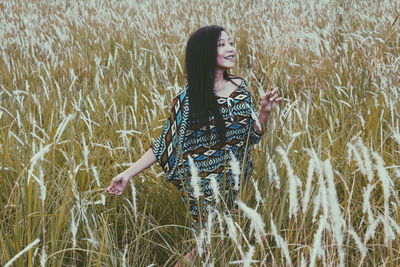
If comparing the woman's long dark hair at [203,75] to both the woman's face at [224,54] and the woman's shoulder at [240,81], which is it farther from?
the woman's shoulder at [240,81]

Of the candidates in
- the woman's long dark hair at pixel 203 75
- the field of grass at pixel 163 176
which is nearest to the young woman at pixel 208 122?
the woman's long dark hair at pixel 203 75

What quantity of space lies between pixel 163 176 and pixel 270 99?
723 mm

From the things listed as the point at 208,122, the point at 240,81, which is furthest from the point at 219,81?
the point at 208,122

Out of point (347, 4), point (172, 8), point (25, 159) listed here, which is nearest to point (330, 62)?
point (25, 159)

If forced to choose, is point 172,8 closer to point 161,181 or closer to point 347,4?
point 347,4

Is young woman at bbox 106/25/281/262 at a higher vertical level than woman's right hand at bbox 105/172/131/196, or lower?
higher

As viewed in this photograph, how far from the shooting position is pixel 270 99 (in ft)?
5.94

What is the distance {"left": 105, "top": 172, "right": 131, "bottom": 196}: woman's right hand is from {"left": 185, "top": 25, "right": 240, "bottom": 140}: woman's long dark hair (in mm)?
366

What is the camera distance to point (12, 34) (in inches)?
226

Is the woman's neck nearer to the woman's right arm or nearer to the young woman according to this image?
the young woman

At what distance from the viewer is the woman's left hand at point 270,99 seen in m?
1.81

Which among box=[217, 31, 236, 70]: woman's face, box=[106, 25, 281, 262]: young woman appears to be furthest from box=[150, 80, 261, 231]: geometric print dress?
box=[217, 31, 236, 70]: woman's face

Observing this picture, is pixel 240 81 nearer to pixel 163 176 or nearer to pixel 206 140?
pixel 206 140

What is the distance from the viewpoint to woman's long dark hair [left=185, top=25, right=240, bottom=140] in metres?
1.91
